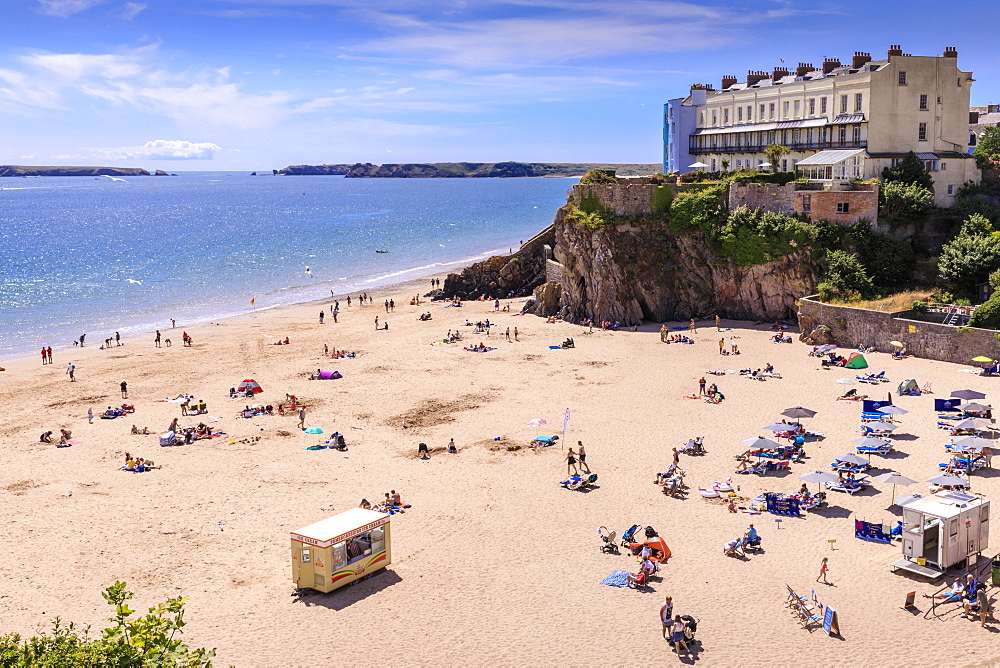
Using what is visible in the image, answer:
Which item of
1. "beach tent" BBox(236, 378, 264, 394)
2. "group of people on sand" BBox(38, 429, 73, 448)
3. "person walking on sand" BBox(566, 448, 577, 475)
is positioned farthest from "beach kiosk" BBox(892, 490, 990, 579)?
"group of people on sand" BBox(38, 429, 73, 448)

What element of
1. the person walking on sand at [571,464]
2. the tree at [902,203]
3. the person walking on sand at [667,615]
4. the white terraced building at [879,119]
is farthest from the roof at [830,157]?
the person walking on sand at [667,615]

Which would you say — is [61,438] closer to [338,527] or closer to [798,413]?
[338,527]

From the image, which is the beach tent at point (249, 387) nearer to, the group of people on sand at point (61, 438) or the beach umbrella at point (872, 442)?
the group of people on sand at point (61, 438)

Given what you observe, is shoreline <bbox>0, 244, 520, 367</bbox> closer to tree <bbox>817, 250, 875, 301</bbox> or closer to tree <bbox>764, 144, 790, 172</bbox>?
tree <bbox>764, 144, 790, 172</bbox>

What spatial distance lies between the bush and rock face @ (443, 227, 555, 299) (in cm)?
3147

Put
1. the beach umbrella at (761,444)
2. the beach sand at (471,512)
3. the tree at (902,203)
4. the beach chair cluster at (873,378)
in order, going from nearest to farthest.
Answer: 1. the beach sand at (471,512)
2. the beach umbrella at (761,444)
3. the beach chair cluster at (873,378)
4. the tree at (902,203)

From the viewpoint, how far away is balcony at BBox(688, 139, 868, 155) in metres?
46.0

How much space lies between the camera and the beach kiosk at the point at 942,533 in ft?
58.9

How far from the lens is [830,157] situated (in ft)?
149

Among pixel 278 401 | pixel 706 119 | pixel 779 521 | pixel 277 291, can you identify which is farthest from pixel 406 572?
pixel 277 291

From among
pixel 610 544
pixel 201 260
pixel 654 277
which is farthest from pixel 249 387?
pixel 201 260

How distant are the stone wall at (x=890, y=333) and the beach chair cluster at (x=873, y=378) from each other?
3625 millimetres

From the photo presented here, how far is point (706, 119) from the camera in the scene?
59.1 m

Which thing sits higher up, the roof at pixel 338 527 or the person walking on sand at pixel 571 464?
the roof at pixel 338 527
